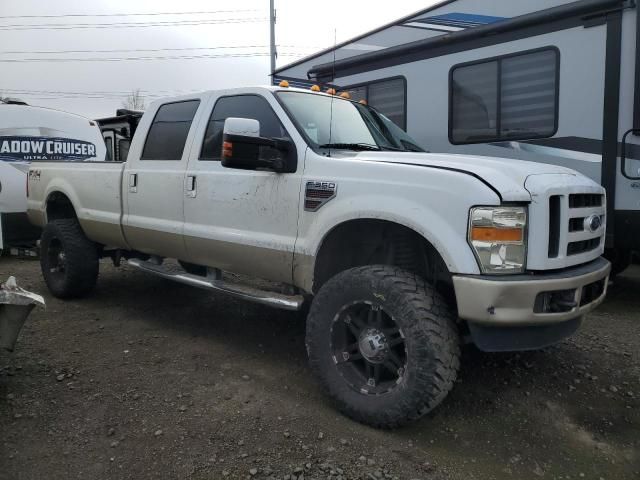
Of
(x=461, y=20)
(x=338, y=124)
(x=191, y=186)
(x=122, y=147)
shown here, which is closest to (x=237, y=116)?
(x=191, y=186)

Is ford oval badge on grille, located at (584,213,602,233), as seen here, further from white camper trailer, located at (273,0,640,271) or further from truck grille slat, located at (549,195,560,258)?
white camper trailer, located at (273,0,640,271)

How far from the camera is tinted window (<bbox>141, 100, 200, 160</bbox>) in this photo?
4480 mm

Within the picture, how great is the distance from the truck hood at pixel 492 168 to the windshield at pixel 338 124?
1.40ft

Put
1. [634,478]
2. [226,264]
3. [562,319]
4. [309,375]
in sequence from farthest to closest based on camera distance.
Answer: [226,264] → [309,375] → [562,319] → [634,478]

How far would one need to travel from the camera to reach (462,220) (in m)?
2.76

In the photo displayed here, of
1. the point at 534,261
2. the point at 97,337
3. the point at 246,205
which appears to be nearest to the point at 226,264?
the point at 246,205

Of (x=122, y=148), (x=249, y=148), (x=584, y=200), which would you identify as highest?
(x=122, y=148)

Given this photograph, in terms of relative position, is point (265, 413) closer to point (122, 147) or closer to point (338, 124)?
point (338, 124)

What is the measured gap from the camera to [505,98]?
5.57 m

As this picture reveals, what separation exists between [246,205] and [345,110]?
1.15 metres

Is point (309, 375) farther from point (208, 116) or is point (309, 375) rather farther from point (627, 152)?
A: point (627, 152)

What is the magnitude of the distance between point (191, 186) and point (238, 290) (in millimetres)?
900

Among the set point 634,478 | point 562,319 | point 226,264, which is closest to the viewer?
point 634,478

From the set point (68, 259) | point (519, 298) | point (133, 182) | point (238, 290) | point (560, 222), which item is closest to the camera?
point (519, 298)
